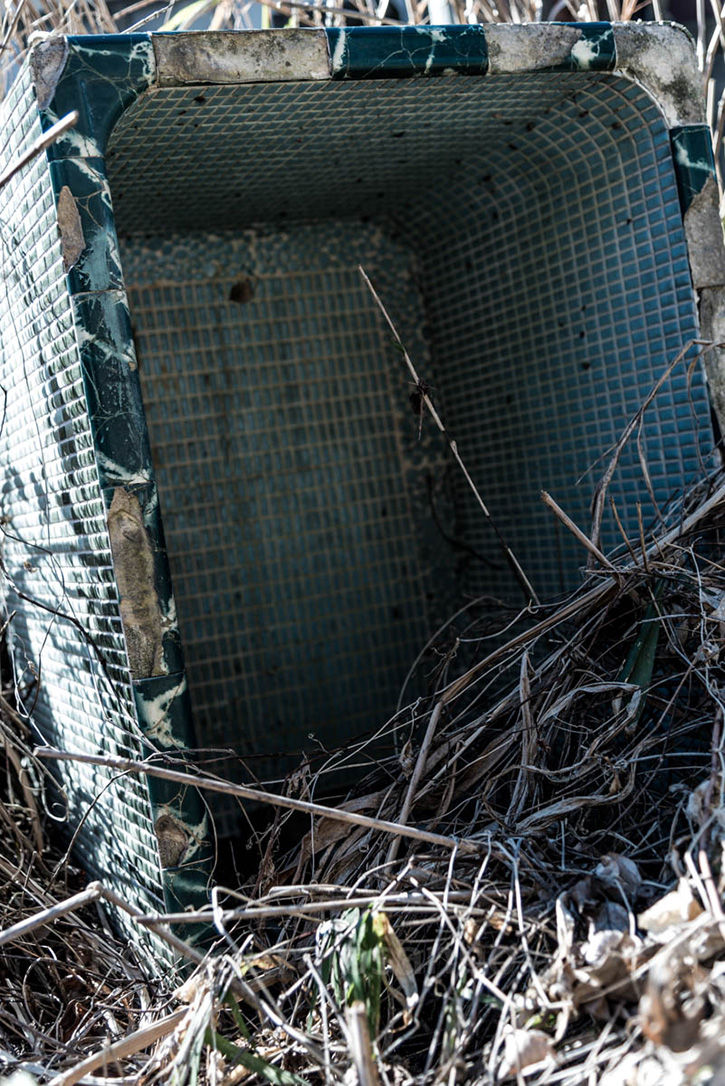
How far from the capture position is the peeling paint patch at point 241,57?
1446mm

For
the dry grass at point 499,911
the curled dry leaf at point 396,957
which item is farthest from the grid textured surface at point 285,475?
the curled dry leaf at point 396,957

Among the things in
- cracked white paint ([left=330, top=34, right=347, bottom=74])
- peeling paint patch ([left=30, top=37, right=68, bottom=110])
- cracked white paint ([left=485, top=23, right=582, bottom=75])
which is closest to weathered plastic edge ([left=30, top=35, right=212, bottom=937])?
peeling paint patch ([left=30, top=37, right=68, bottom=110])

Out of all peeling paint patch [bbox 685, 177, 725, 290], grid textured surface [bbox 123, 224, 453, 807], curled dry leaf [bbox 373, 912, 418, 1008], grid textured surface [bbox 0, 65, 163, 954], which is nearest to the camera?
curled dry leaf [bbox 373, 912, 418, 1008]

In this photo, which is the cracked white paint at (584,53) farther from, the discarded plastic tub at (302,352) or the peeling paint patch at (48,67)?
the peeling paint patch at (48,67)

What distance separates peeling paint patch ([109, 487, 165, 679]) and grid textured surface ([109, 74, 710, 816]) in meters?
0.67

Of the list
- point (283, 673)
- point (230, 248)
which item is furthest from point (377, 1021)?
point (230, 248)

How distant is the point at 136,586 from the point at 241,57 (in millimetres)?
719

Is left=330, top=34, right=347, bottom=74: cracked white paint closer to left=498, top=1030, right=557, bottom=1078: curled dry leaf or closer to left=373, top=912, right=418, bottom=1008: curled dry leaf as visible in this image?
left=373, top=912, right=418, bottom=1008: curled dry leaf

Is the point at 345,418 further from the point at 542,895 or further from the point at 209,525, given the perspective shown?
the point at 542,895

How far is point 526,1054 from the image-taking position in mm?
1061

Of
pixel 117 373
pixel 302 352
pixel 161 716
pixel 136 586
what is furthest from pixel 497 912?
pixel 302 352

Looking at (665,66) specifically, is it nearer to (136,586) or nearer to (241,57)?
(241,57)

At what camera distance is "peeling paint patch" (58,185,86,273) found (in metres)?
1.41

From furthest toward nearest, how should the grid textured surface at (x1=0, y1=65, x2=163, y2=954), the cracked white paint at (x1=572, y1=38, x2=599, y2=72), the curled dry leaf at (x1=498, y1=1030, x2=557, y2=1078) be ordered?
the cracked white paint at (x1=572, y1=38, x2=599, y2=72) → the grid textured surface at (x1=0, y1=65, x2=163, y2=954) → the curled dry leaf at (x1=498, y1=1030, x2=557, y2=1078)
